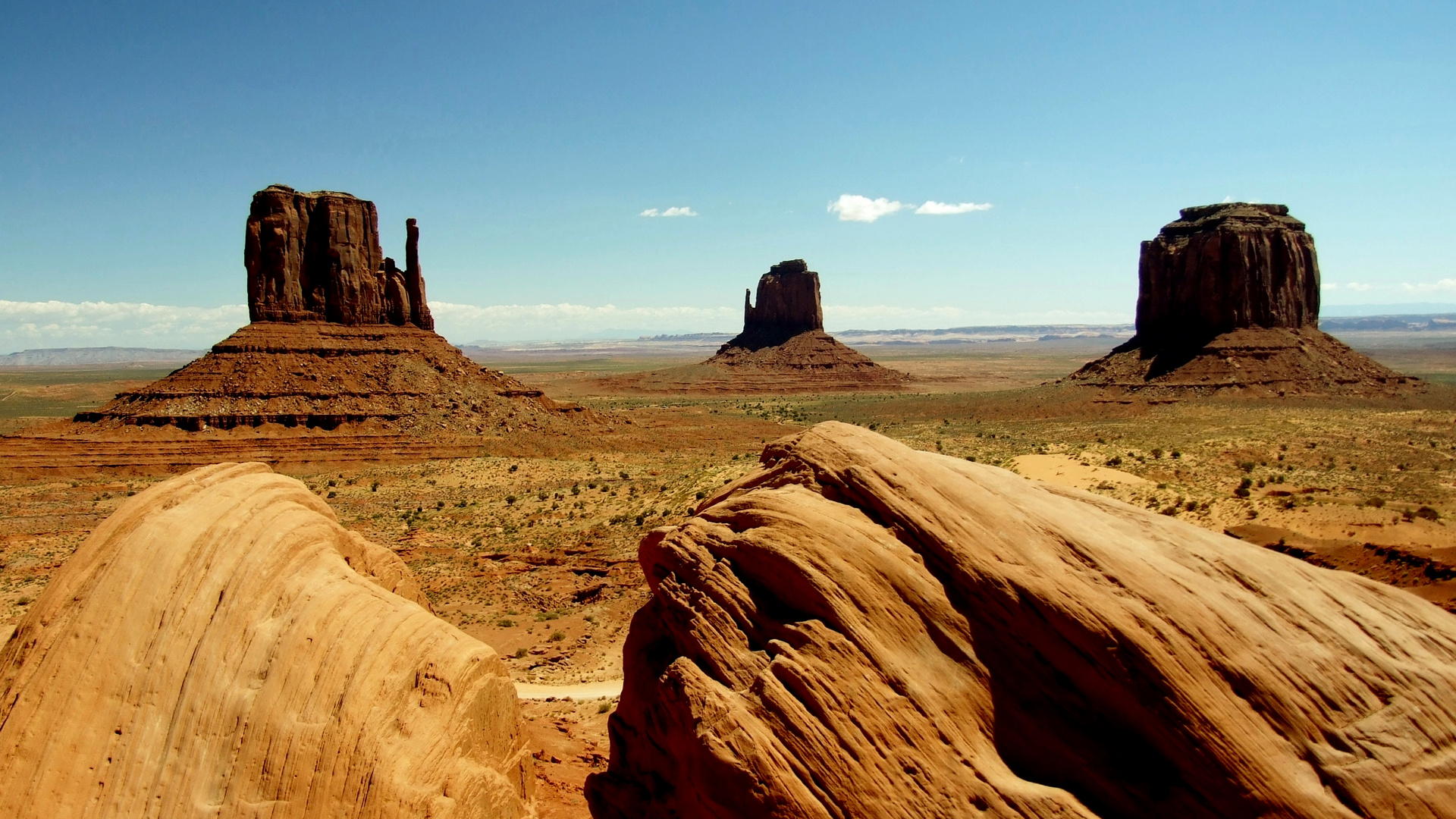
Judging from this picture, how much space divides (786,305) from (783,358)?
39.6 ft

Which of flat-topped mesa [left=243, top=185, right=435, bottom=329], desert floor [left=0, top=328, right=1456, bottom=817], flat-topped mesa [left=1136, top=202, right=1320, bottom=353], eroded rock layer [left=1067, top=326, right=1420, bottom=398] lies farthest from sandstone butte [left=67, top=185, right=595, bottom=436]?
flat-topped mesa [left=1136, top=202, right=1320, bottom=353]

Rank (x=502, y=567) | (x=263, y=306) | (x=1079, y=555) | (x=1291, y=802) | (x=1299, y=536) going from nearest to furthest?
(x=1291, y=802), (x=1079, y=555), (x=1299, y=536), (x=502, y=567), (x=263, y=306)

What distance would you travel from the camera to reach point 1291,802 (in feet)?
19.9

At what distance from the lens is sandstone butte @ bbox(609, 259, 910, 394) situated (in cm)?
10881

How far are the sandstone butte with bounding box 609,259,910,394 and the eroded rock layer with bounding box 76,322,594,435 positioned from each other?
5158 cm

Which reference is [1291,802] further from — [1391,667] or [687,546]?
[687,546]

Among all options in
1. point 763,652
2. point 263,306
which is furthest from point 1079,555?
point 263,306

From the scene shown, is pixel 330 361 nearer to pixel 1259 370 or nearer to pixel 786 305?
pixel 1259 370

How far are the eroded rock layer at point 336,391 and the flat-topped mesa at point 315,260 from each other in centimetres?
127

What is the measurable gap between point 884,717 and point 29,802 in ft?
23.5

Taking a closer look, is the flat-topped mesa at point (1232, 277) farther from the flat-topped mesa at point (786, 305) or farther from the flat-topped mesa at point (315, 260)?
the flat-topped mesa at point (315, 260)

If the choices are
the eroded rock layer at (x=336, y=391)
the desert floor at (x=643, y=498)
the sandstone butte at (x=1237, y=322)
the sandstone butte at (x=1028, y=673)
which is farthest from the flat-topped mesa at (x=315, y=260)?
the sandstone butte at (x=1237, y=322)

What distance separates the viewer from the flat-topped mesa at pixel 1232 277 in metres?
72.1

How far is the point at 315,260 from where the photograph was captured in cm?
5447
